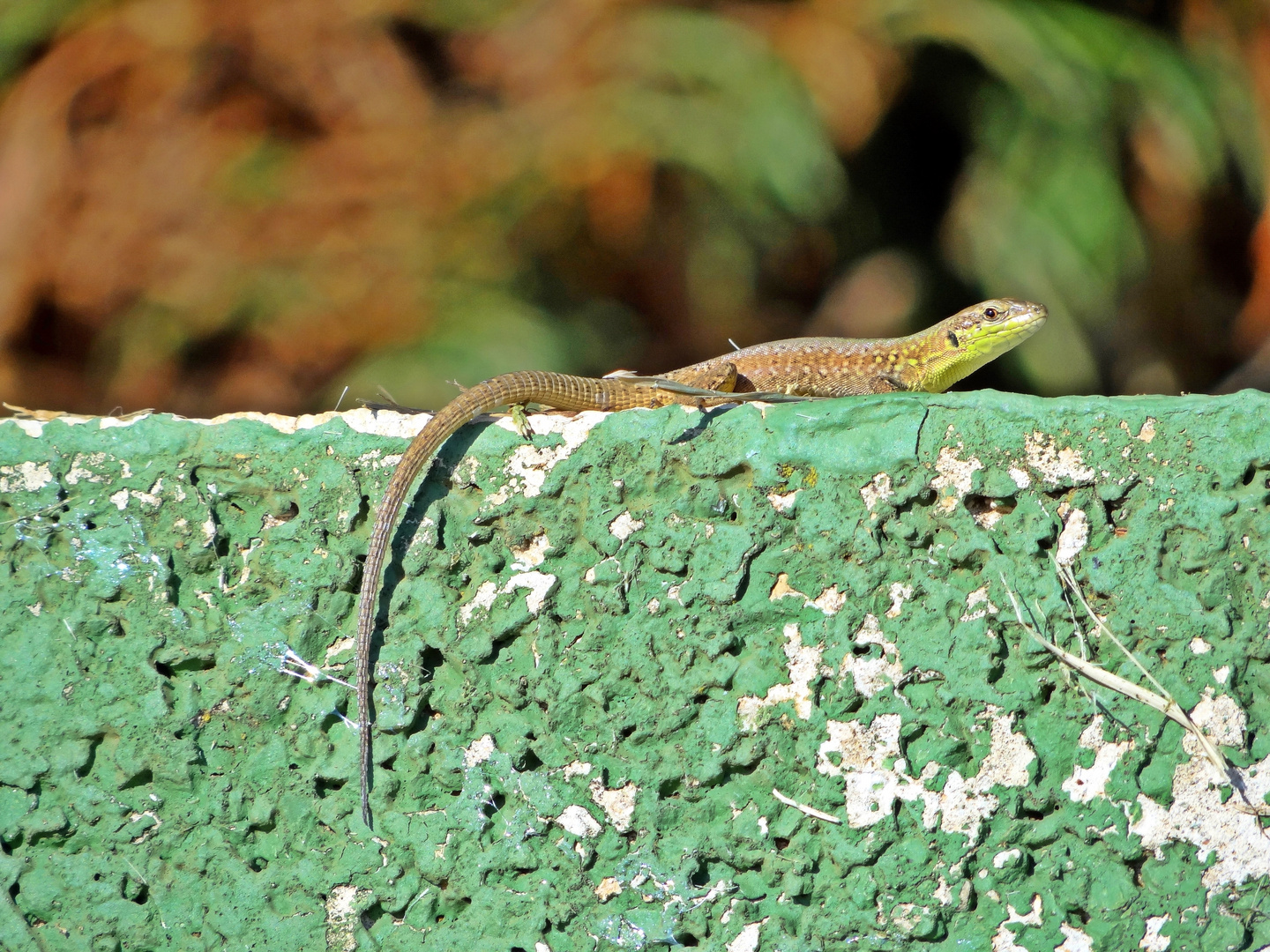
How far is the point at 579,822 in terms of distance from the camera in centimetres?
166

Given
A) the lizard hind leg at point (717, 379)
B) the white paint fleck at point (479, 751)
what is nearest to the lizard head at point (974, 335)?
the lizard hind leg at point (717, 379)

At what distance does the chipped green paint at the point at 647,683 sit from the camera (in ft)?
5.15

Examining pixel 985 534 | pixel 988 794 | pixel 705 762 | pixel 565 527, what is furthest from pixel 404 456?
pixel 988 794

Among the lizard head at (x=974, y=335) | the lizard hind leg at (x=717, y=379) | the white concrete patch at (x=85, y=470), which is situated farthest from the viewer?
the lizard head at (x=974, y=335)

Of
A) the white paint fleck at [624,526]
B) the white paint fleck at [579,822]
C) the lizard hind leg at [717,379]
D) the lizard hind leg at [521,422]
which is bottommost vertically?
the white paint fleck at [579,822]

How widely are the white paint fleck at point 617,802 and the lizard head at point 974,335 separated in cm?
152

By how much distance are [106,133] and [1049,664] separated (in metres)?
4.49

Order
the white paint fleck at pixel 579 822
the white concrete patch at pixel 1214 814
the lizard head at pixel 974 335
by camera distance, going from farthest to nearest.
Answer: the lizard head at pixel 974 335 → the white paint fleck at pixel 579 822 → the white concrete patch at pixel 1214 814

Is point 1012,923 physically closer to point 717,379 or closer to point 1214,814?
point 1214,814

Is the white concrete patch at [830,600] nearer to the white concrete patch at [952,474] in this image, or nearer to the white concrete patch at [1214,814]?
the white concrete patch at [952,474]

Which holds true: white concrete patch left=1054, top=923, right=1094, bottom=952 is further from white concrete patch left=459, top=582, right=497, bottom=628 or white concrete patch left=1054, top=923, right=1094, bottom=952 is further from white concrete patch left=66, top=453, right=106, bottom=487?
white concrete patch left=66, top=453, right=106, bottom=487

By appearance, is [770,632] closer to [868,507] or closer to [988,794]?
[868,507]

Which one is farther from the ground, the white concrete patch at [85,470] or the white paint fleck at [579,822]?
the white concrete patch at [85,470]

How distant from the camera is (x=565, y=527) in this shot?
5.52ft
